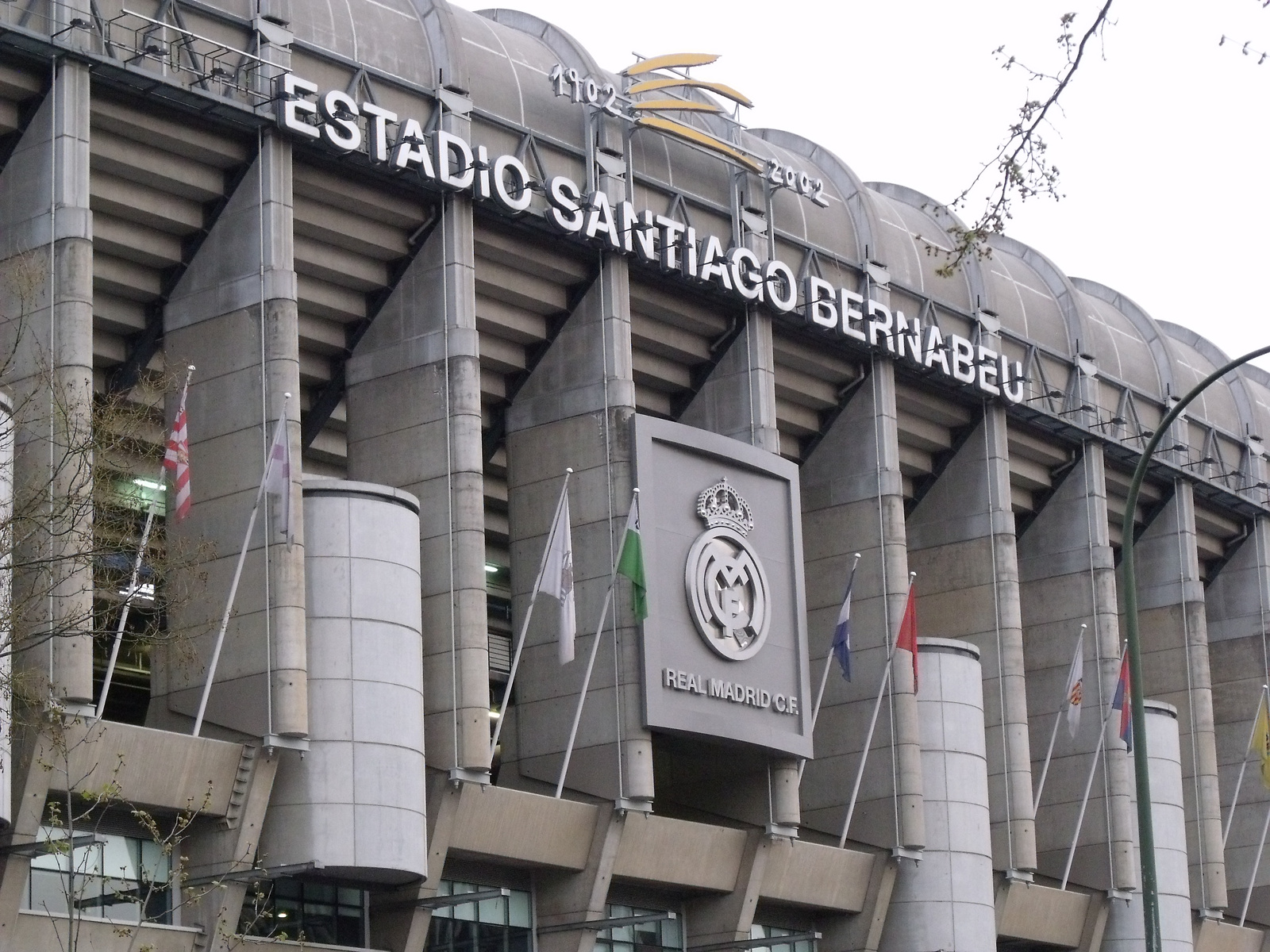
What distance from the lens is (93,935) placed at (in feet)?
147

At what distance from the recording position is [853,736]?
65.2 m

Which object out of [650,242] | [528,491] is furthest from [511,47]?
[528,491]

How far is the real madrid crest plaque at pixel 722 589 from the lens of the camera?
57562 millimetres

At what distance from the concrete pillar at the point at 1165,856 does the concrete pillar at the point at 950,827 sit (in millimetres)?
6918

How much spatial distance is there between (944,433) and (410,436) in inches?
918

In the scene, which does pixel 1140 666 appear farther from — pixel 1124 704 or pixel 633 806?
pixel 1124 704

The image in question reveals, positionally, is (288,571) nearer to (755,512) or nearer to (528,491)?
(528,491)

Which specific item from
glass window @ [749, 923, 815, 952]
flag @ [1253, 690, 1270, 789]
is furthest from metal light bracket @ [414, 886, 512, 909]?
flag @ [1253, 690, 1270, 789]

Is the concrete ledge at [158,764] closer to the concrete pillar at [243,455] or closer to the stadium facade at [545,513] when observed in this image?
the stadium facade at [545,513]

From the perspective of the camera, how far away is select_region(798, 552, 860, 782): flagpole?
61.5 metres

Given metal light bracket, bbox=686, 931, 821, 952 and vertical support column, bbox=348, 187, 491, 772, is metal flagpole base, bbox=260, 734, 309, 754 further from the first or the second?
metal light bracket, bbox=686, 931, 821, 952

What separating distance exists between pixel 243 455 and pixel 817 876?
21.3 meters

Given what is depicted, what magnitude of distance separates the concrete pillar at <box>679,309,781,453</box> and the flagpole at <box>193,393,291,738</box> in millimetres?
17065

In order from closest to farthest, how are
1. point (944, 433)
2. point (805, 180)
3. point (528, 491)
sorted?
point (528, 491), point (805, 180), point (944, 433)
